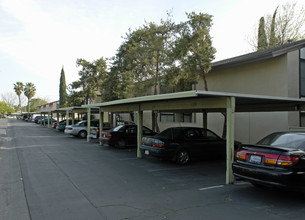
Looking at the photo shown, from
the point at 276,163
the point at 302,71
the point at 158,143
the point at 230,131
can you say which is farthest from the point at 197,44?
the point at 276,163

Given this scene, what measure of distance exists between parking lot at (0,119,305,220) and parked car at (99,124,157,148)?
14.9ft

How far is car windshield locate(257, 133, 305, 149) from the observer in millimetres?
5668

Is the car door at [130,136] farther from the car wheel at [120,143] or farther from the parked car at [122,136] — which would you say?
the car wheel at [120,143]

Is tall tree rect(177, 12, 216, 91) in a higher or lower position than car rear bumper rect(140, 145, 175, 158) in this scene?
higher

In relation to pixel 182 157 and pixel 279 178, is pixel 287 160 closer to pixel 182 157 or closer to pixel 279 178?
pixel 279 178

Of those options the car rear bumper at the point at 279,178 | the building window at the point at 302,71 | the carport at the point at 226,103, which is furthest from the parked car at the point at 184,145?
the building window at the point at 302,71

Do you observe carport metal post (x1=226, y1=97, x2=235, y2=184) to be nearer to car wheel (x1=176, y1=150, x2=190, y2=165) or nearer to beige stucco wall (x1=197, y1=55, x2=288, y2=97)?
car wheel (x1=176, y1=150, x2=190, y2=165)

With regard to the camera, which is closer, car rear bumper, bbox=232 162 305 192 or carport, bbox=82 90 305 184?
car rear bumper, bbox=232 162 305 192

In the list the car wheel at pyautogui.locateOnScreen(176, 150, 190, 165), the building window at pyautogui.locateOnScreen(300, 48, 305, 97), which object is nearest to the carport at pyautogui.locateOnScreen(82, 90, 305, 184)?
the car wheel at pyautogui.locateOnScreen(176, 150, 190, 165)

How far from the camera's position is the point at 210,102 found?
25.7 feet

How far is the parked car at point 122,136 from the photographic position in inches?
547

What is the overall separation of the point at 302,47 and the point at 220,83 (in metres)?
4.96

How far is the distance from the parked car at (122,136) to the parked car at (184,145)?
3.92 metres

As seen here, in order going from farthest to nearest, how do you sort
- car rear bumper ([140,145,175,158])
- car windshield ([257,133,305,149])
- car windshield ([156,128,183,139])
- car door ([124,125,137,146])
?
car door ([124,125,137,146])
car windshield ([156,128,183,139])
car rear bumper ([140,145,175,158])
car windshield ([257,133,305,149])
